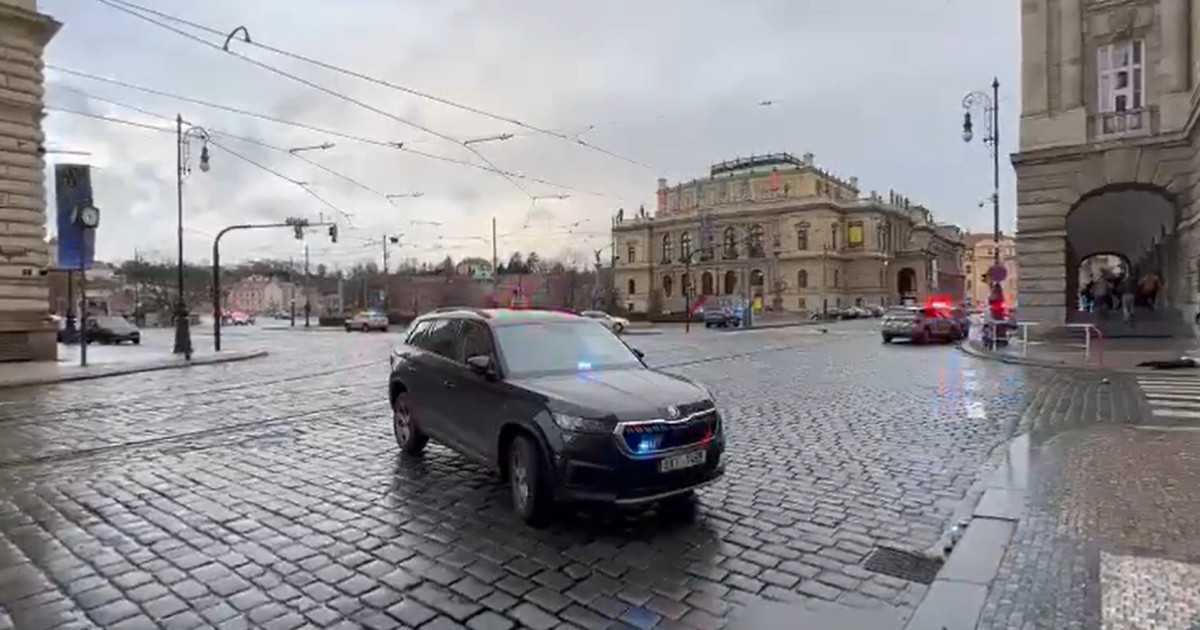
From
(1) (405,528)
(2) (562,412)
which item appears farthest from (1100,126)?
(1) (405,528)

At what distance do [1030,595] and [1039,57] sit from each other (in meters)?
28.4

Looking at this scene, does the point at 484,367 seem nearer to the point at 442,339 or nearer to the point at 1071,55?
the point at 442,339

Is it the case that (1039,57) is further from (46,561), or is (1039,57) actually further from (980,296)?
(980,296)

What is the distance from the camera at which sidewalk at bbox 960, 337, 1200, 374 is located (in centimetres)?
1858

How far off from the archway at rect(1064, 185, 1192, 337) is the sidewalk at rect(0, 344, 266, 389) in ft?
97.6

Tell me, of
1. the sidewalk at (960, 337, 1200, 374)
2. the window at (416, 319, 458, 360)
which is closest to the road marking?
the sidewalk at (960, 337, 1200, 374)

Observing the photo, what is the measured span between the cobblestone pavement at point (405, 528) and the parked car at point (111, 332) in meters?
32.8

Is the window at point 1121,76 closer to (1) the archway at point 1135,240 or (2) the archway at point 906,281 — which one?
(1) the archway at point 1135,240

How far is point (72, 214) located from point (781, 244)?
304 feet

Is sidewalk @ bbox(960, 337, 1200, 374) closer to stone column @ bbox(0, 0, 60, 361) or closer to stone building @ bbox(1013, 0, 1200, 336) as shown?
stone building @ bbox(1013, 0, 1200, 336)

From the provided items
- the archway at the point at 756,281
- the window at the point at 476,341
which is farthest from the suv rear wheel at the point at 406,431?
the archway at the point at 756,281

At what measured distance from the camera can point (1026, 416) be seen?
11422mm

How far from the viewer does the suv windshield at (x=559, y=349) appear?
6.78m

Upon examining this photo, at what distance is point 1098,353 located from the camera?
20.8 metres
